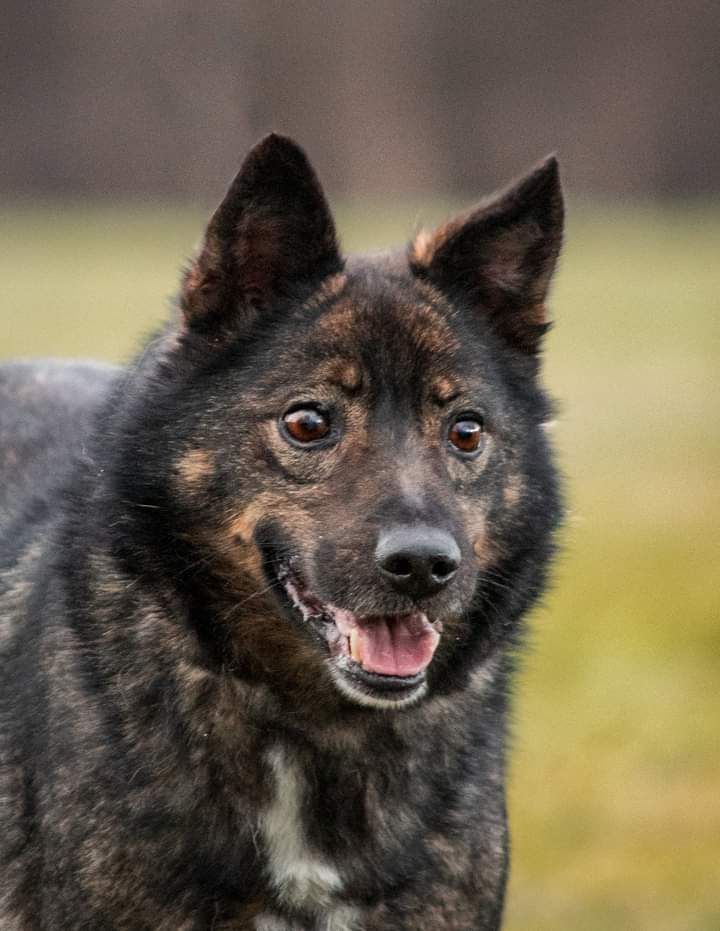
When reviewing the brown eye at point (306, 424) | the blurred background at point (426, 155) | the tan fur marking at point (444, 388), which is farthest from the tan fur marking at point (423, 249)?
the blurred background at point (426, 155)

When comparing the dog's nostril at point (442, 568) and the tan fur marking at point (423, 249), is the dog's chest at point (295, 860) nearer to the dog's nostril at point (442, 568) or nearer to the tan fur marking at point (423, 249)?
the dog's nostril at point (442, 568)

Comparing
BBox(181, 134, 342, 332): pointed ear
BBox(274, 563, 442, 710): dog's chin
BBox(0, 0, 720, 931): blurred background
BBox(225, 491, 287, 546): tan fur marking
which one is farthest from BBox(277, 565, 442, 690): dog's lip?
BBox(0, 0, 720, 931): blurred background

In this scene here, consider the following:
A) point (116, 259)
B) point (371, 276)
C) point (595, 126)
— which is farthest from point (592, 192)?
point (371, 276)

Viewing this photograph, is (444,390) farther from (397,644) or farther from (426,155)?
(426,155)

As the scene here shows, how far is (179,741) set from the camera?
439cm

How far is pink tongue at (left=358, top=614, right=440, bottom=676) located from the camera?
4301 millimetres

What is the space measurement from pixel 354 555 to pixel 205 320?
779 millimetres

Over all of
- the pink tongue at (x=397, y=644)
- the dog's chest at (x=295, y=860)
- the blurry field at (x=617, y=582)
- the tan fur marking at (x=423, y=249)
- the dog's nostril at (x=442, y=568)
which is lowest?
the blurry field at (x=617, y=582)

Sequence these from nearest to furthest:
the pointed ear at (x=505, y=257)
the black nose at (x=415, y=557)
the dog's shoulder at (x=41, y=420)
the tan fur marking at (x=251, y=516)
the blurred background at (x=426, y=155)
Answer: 1. the black nose at (x=415, y=557)
2. the tan fur marking at (x=251, y=516)
3. the pointed ear at (x=505, y=257)
4. the dog's shoulder at (x=41, y=420)
5. the blurred background at (x=426, y=155)

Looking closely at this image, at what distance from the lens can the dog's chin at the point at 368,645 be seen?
426 centimetres

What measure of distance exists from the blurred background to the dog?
8.06 m

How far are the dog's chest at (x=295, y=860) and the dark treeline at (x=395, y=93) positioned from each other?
2867cm

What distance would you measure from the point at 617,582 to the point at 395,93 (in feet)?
79.7

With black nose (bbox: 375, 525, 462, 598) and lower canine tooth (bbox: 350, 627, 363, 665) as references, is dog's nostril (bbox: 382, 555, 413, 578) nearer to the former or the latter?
black nose (bbox: 375, 525, 462, 598)
